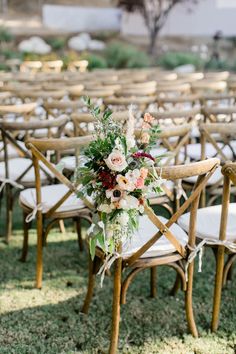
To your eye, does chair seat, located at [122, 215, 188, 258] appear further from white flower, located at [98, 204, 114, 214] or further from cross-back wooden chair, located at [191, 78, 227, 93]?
cross-back wooden chair, located at [191, 78, 227, 93]

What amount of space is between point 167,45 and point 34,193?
866 inches

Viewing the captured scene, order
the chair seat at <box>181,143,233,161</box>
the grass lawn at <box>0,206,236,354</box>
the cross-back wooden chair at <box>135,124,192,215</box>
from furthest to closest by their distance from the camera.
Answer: the chair seat at <box>181,143,233,161</box> → the cross-back wooden chair at <box>135,124,192,215</box> → the grass lawn at <box>0,206,236,354</box>

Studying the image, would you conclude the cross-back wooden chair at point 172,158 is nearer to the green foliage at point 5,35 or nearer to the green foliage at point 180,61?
the green foliage at point 180,61

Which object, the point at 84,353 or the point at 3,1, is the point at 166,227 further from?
the point at 3,1

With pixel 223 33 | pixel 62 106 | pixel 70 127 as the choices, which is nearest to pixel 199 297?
pixel 62 106

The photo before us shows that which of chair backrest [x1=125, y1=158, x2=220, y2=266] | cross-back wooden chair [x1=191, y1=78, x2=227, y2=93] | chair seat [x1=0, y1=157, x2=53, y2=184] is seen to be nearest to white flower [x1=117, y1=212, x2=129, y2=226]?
chair backrest [x1=125, y1=158, x2=220, y2=266]

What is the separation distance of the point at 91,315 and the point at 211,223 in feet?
2.82

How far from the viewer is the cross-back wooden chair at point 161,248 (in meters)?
2.71

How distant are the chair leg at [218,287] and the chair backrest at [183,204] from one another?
8.1 inches

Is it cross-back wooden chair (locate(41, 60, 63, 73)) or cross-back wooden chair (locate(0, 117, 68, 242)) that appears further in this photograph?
cross-back wooden chair (locate(41, 60, 63, 73))

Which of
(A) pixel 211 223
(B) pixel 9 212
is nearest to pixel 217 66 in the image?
(B) pixel 9 212

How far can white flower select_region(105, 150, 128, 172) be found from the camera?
2.42m

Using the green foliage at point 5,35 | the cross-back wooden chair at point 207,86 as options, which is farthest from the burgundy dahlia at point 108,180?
the green foliage at point 5,35

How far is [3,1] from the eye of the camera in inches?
1114
